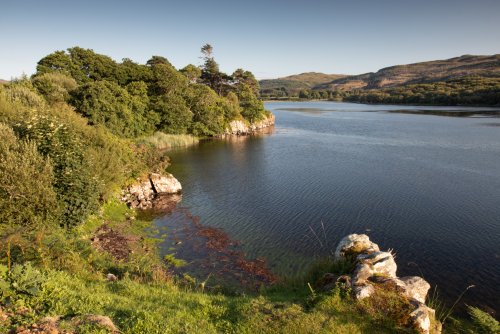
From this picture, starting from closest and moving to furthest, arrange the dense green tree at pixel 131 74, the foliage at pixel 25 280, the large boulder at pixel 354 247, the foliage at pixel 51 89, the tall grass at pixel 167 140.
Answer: the foliage at pixel 25 280, the large boulder at pixel 354 247, the foliage at pixel 51 89, the tall grass at pixel 167 140, the dense green tree at pixel 131 74

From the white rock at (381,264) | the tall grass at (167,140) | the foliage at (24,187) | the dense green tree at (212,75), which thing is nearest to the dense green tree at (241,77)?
the dense green tree at (212,75)

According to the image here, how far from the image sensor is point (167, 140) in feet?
201

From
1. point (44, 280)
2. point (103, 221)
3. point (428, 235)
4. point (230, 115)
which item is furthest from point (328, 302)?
point (230, 115)

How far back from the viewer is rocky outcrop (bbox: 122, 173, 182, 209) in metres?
30.0

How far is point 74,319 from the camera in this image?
860 centimetres

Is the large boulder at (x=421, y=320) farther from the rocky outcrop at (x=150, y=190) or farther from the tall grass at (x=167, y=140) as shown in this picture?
the tall grass at (x=167, y=140)

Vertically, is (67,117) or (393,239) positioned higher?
(67,117)

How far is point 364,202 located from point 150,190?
22436 mm

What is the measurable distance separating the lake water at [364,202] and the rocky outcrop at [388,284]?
17.7 feet

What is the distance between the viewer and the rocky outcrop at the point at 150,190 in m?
30.0

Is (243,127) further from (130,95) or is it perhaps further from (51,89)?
(51,89)

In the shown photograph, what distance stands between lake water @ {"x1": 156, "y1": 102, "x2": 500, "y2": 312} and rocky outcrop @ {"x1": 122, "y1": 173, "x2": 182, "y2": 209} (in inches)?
79.4

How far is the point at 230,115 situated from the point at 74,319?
76810 mm

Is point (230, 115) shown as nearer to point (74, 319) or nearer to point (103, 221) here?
point (103, 221)
